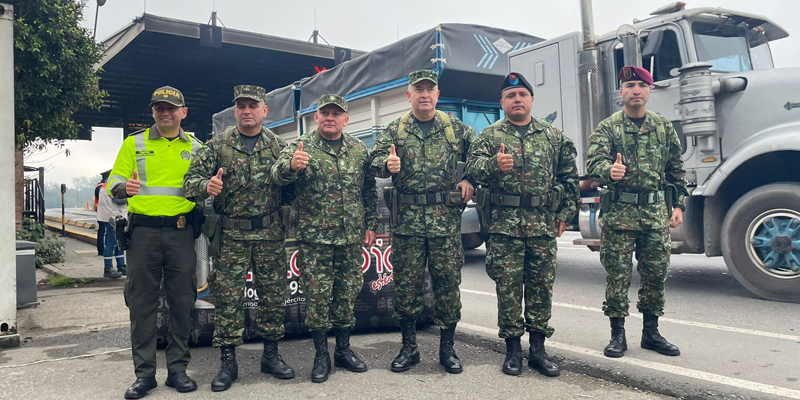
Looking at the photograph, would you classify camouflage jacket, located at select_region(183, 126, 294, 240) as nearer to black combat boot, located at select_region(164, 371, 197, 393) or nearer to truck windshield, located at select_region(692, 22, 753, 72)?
black combat boot, located at select_region(164, 371, 197, 393)

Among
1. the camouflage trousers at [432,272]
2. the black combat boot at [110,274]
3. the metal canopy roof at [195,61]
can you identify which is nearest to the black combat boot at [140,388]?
the camouflage trousers at [432,272]

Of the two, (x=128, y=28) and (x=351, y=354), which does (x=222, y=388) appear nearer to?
(x=351, y=354)

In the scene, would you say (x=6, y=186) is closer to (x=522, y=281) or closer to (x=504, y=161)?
(x=504, y=161)

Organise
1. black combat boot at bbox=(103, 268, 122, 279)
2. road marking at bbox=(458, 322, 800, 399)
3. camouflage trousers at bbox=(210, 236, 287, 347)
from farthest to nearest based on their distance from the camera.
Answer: black combat boot at bbox=(103, 268, 122, 279)
camouflage trousers at bbox=(210, 236, 287, 347)
road marking at bbox=(458, 322, 800, 399)

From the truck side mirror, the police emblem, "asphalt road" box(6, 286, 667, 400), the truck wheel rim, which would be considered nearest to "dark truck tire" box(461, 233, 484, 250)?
the truck side mirror

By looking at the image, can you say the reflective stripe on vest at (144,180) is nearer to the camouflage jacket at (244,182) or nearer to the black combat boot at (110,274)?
the camouflage jacket at (244,182)

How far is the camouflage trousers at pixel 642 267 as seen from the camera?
13.1 ft

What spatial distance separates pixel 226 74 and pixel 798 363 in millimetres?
18351

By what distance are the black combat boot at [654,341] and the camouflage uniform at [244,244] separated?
8.07ft

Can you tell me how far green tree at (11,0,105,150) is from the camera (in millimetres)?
7914

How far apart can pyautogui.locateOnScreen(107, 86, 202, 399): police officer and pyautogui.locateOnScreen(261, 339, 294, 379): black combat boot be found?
0.45 metres

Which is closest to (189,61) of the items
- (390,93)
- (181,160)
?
(390,93)

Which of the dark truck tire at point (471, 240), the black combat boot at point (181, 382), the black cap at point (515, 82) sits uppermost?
the black cap at point (515, 82)

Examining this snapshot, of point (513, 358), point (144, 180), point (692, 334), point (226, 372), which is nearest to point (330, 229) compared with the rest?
point (226, 372)
